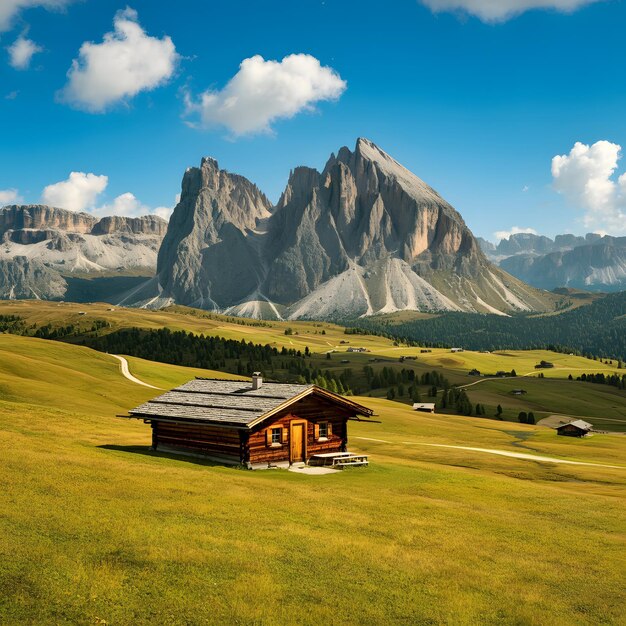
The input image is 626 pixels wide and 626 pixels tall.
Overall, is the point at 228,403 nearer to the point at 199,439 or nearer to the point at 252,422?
the point at 199,439

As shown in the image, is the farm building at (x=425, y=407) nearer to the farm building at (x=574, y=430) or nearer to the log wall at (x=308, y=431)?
the farm building at (x=574, y=430)

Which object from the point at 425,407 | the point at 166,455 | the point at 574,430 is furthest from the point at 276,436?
the point at 425,407

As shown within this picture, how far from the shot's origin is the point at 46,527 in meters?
18.0

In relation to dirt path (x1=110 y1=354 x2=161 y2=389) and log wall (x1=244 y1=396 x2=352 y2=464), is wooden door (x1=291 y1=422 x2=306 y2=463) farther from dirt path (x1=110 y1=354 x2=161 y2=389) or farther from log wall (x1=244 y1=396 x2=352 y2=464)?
dirt path (x1=110 y1=354 x2=161 y2=389)

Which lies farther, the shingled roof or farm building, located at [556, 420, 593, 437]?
farm building, located at [556, 420, 593, 437]

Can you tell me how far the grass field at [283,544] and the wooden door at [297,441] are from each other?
12.4 feet

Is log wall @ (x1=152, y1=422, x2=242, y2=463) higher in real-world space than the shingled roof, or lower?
lower

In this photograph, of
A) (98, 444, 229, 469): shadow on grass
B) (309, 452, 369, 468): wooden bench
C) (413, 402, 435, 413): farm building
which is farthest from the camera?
(413, 402, 435, 413): farm building

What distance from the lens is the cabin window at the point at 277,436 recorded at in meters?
38.8

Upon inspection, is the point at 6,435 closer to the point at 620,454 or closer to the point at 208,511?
the point at 208,511

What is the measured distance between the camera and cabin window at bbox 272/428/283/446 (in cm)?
3881

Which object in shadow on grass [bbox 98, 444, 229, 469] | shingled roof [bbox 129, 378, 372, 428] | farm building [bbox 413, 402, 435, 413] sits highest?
shingled roof [bbox 129, 378, 372, 428]

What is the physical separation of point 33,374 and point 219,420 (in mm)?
49096

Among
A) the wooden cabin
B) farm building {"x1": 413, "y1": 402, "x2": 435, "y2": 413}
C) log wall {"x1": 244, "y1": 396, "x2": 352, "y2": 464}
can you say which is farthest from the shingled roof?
farm building {"x1": 413, "y1": 402, "x2": 435, "y2": 413}
